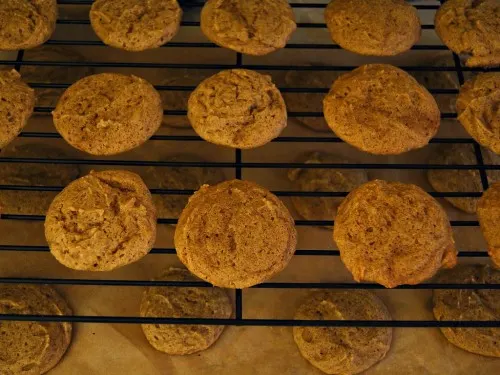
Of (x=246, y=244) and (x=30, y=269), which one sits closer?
(x=246, y=244)

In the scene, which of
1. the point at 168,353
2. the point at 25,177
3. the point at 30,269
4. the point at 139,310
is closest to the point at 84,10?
the point at 25,177

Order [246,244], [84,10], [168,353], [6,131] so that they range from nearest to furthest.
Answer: [246,244]
[6,131]
[168,353]
[84,10]

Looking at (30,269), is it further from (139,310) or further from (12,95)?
(12,95)

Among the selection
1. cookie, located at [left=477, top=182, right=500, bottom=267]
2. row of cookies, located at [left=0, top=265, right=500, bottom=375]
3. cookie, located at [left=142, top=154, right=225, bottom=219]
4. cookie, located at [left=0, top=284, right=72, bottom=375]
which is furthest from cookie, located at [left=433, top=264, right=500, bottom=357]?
cookie, located at [left=0, top=284, right=72, bottom=375]

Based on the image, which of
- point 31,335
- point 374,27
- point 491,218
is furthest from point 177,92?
point 491,218

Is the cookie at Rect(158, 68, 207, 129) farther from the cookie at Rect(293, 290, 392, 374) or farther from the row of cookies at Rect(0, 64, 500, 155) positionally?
the cookie at Rect(293, 290, 392, 374)

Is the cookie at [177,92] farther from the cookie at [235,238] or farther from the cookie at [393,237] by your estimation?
the cookie at [393,237]

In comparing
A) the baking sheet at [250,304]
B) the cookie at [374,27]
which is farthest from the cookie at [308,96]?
the cookie at [374,27]
